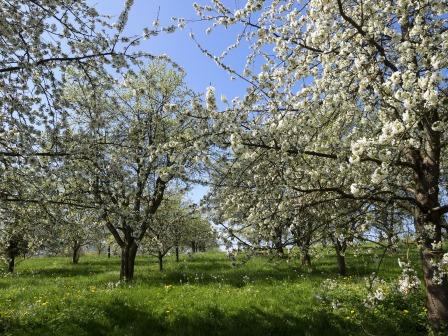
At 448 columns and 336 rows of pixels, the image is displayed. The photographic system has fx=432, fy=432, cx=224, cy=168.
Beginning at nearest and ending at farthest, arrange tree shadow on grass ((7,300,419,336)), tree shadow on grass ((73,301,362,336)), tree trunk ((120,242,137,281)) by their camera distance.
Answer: tree shadow on grass ((7,300,419,336))
tree shadow on grass ((73,301,362,336))
tree trunk ((120,242,137,281))

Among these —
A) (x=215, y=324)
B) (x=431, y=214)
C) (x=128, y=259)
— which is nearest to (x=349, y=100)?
(x=431, y=214)

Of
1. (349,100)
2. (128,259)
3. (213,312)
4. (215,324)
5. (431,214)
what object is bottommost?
(215,324)

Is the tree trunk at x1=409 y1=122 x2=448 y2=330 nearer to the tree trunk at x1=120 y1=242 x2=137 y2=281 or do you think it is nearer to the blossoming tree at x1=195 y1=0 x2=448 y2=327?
the blossoming tree at x1=195 y1=0 x2=448 y2=327

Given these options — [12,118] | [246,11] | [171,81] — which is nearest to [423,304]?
[246,11]

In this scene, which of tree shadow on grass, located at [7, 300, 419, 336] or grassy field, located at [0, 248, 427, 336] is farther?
grassy field, located at [0, 248, 427, 336]

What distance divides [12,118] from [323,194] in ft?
21.2

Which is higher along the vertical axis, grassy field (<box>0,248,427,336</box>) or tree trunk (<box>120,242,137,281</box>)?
tree trunk (<box>120,242,137,281</box>)

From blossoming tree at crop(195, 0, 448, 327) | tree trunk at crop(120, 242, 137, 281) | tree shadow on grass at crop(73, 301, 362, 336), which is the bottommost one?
tree shadow on grass at crop(73, 301, 362, 336)

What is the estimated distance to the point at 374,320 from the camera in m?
11.1

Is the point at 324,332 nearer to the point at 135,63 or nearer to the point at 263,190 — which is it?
the point at 263,190

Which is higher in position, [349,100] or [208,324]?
→ [349,100]

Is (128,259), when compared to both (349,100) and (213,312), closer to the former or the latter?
(213,312)

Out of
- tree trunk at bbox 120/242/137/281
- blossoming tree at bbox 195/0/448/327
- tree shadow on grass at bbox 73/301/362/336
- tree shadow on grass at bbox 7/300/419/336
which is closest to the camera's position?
blossoming tree at bbox 195/0/448/327

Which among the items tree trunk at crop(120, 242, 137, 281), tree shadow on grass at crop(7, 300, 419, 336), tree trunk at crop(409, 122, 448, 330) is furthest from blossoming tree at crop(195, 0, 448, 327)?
tree trunk at crop(120, 242, 137, 281)
